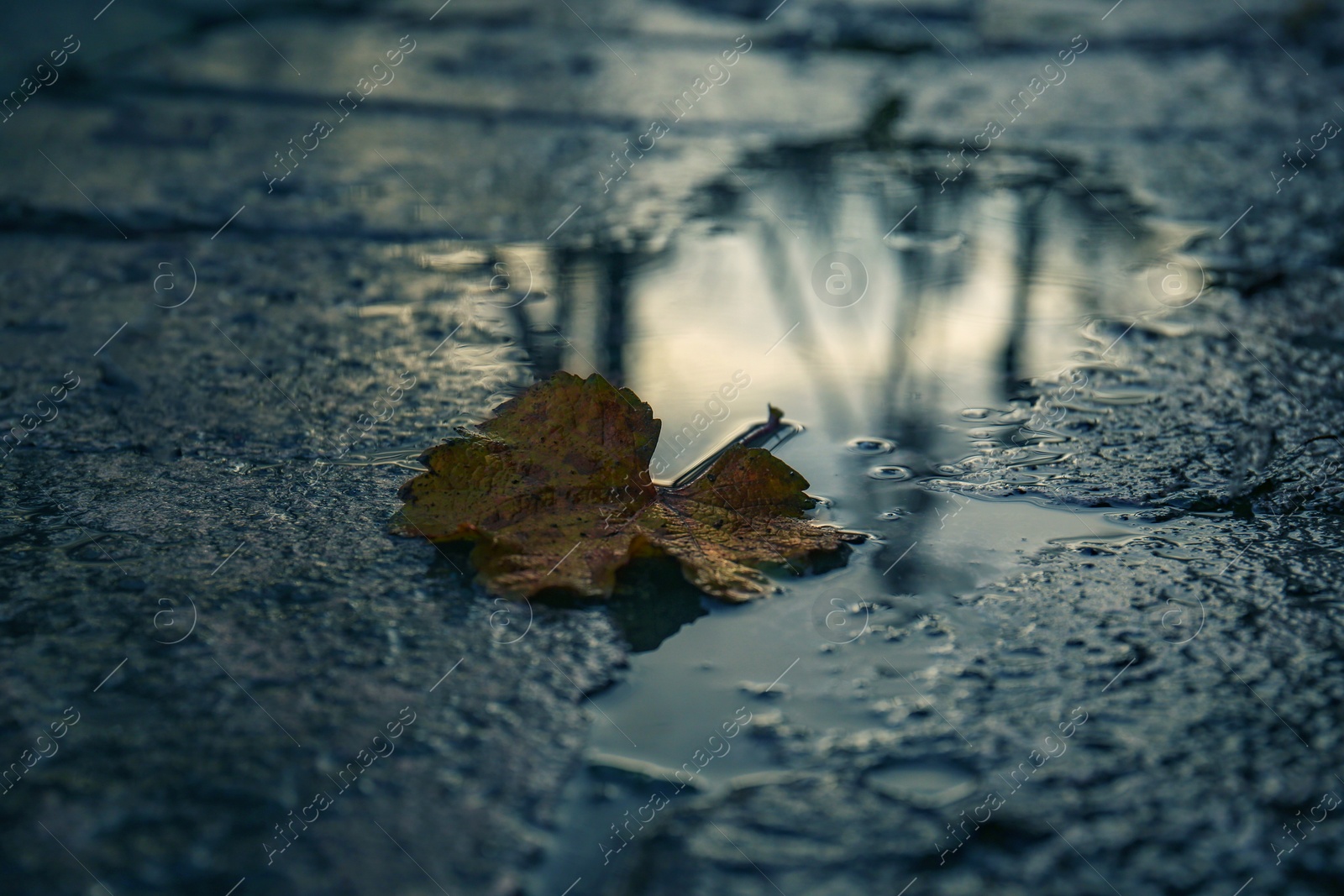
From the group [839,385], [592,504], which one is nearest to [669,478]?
[592,504]

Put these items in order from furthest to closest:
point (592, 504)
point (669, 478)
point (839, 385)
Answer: point (839, 385)
point (669, 478)
point (592, 504)

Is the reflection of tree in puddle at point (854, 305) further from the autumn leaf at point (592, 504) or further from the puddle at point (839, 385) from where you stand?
the autumn leaf at point (592, 504)

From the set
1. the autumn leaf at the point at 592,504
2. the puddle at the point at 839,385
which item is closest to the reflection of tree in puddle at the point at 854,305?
the puddle at the point at 839,385

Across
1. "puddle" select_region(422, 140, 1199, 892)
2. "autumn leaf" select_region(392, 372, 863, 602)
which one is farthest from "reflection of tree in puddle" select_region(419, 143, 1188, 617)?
"autumn leaf" select_region(392, 372, 863, 602)

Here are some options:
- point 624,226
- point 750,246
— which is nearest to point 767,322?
point 750,246

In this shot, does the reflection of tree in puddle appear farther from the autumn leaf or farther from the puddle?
the autumn leaf

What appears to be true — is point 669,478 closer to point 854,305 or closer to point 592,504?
point 592,504

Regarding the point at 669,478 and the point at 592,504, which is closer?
the point at 592,504
